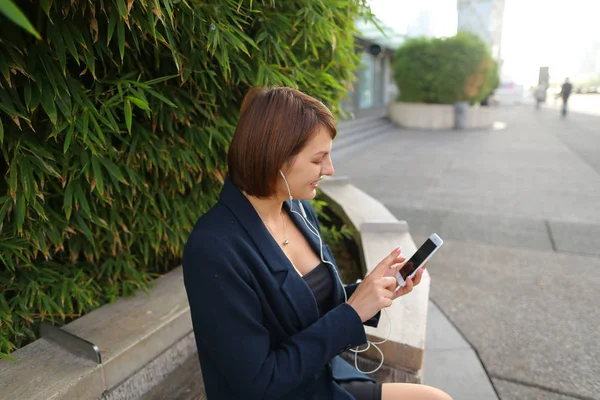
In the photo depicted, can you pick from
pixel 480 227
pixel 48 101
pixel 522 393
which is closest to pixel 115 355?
pixel 48 101

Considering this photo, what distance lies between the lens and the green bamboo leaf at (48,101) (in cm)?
153

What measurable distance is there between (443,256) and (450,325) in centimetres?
128

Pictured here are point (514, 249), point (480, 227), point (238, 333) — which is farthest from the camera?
point (480, 227)

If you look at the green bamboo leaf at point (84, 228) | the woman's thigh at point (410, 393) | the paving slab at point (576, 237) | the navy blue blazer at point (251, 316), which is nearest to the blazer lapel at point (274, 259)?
the navy blue blazer at point (251, 316)

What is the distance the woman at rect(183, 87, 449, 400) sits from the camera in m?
1.17

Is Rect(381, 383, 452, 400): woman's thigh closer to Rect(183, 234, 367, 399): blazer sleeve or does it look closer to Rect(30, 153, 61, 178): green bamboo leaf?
Rect(183, 234, 367, 399): blazer sleeve

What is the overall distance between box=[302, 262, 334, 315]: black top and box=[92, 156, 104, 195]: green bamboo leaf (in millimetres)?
958

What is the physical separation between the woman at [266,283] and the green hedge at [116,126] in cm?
61

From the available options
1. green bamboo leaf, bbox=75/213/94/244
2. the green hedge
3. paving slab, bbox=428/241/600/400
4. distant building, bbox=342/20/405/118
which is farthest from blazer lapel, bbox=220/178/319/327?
distant building, bbox=342/20/405/118

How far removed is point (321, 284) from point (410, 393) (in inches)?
20.7

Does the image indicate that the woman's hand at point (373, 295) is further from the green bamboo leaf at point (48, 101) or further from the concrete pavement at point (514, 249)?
the concrete pavement at point (514, 249)

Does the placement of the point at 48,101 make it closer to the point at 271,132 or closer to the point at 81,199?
the point at 81,199

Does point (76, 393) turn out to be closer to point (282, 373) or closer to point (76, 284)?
point (76, 284)

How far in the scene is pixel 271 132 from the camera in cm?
127
